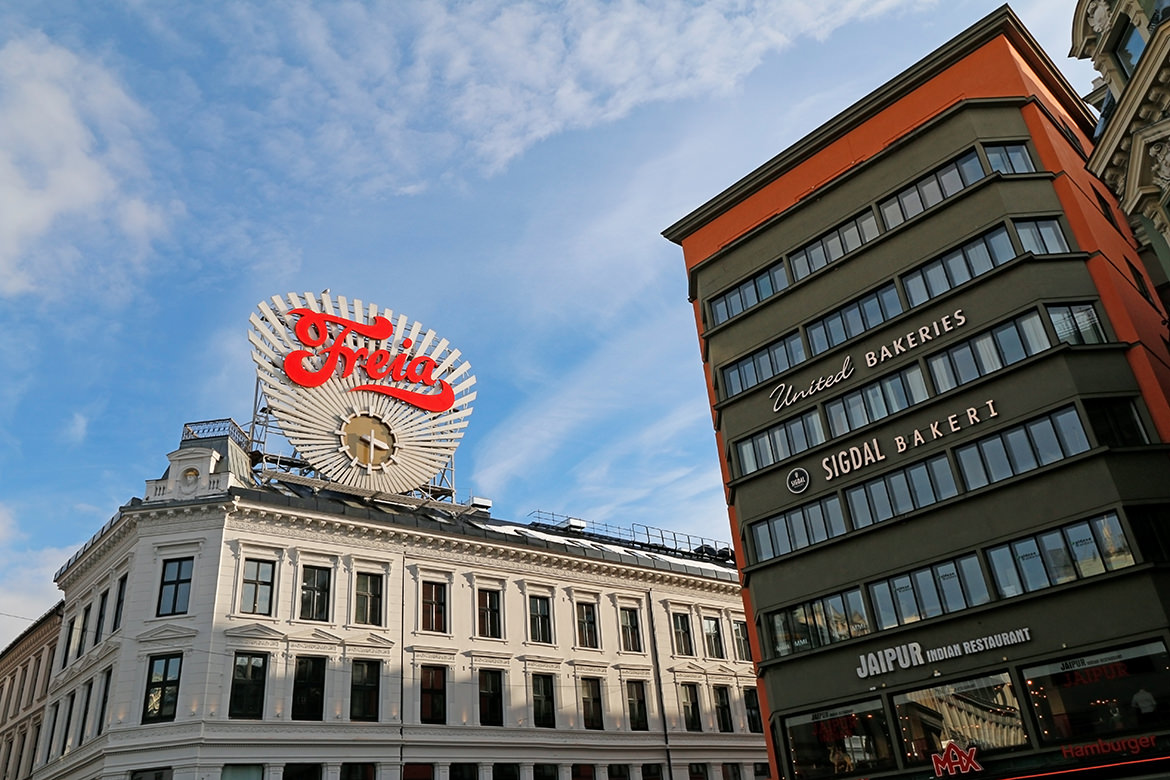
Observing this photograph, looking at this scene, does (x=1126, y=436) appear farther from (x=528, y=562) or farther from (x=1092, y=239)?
(x=528, y=562)

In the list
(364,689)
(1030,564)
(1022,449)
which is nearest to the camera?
(1030,564)

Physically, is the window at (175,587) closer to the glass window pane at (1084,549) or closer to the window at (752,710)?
the window at (752,710)

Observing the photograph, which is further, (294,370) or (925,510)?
(294,370)

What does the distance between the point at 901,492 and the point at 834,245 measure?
10.3 meters

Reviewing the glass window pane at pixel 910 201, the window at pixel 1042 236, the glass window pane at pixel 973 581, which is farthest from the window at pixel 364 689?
the window at pixel 1042 236

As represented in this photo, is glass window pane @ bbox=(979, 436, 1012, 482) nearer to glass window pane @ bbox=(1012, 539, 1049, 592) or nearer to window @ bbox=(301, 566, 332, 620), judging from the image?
glass window pane @ bbox=(1012, 539, 1049, 592)

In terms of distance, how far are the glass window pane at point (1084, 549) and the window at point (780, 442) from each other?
30.5ft

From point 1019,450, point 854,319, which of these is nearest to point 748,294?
point 854,319

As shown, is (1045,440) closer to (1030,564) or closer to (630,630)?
(1030,564)

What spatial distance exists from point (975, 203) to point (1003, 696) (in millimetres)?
16006

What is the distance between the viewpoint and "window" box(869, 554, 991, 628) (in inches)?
1044

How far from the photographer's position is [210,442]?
129 ft

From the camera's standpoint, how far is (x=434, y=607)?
4066 cm

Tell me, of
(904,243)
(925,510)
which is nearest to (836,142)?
(904,243)
